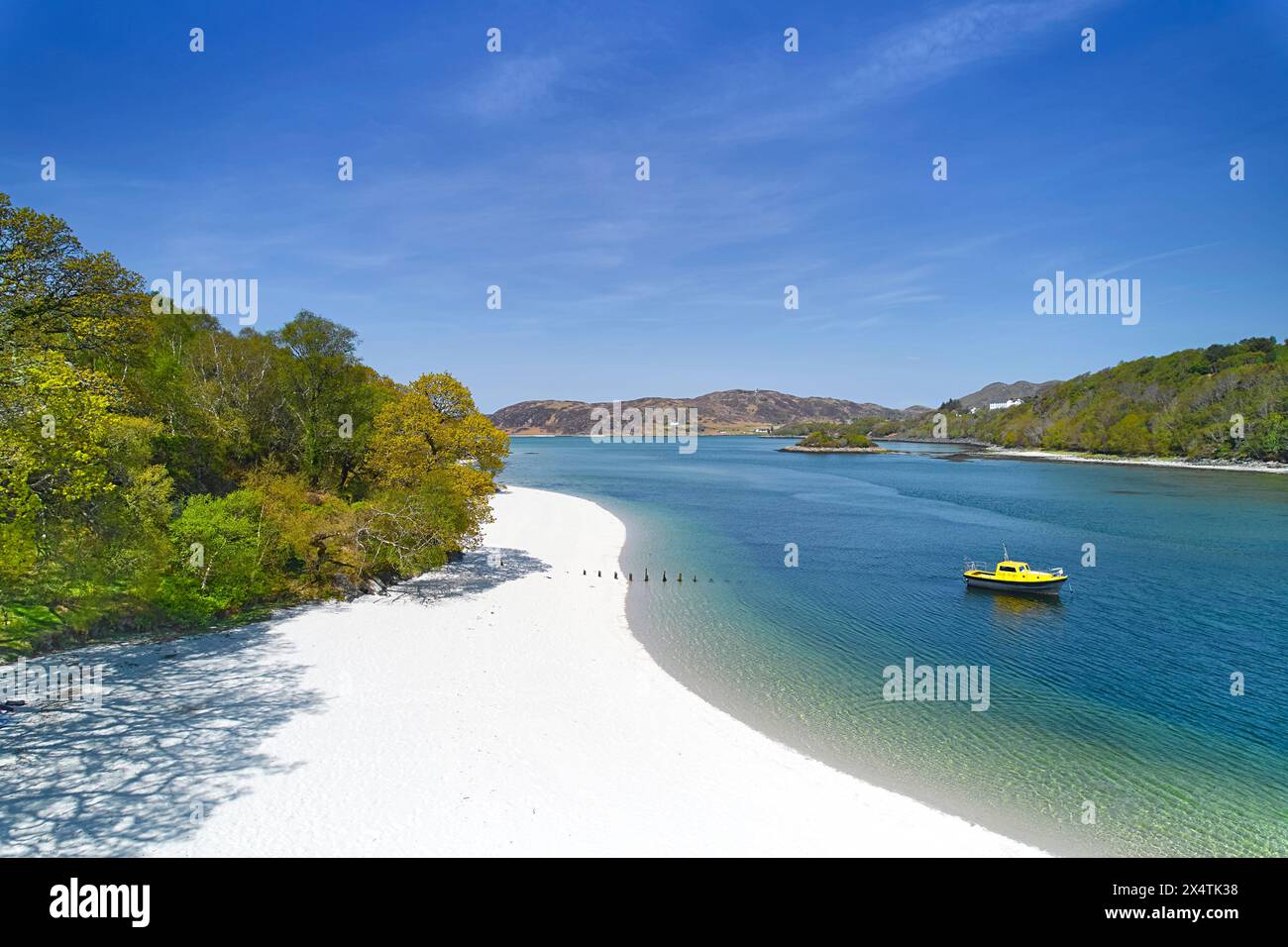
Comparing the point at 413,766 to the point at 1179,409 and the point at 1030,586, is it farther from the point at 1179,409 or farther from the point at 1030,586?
the point at 1179,409

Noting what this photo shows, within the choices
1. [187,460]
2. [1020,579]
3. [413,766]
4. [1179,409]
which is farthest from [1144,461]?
[187,460]

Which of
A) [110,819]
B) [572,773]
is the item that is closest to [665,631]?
[572,773]

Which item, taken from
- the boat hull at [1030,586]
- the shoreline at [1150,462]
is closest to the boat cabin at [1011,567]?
the boat hull at [1030,586]

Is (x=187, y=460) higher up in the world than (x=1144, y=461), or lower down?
higher up

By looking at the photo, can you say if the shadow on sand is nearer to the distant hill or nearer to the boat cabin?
the boat cabin

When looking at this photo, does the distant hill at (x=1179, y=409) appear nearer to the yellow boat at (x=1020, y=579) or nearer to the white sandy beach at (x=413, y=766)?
the yellow boat at (x=1020, y=579)

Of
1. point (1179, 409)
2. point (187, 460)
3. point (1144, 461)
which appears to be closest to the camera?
point (187, 460)

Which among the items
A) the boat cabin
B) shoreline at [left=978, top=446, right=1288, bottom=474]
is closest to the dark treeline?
the boat cabin
